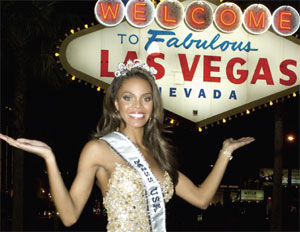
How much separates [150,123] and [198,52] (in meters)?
5.12

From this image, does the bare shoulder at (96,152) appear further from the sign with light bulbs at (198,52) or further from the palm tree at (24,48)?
the palm tree at (24,48)

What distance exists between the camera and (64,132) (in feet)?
83.3

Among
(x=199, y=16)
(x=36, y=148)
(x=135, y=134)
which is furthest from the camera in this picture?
(x=199, y=16)

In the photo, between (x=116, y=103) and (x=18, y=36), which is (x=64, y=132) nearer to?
(x=18, y=36)

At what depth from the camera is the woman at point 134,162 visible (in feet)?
10.8

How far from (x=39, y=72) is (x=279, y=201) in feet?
20.4

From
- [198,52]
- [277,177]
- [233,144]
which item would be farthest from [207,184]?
[277,177]

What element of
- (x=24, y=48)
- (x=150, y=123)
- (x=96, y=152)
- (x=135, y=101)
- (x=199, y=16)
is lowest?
(x=96, y=152)

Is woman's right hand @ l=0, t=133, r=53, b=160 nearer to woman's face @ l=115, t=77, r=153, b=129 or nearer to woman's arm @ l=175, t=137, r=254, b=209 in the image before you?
woman's face @ l=115, t=77, r=153, b=129

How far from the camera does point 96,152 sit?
317cm

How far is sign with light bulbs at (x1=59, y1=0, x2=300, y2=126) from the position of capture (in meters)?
8.30

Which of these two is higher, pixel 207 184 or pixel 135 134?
pixel 135 134

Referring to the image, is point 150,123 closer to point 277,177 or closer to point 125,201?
point 125,201

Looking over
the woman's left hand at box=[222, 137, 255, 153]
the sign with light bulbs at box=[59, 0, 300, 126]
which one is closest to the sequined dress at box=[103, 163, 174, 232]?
the woman's left hand at box=[222, 137, 255, 153]
